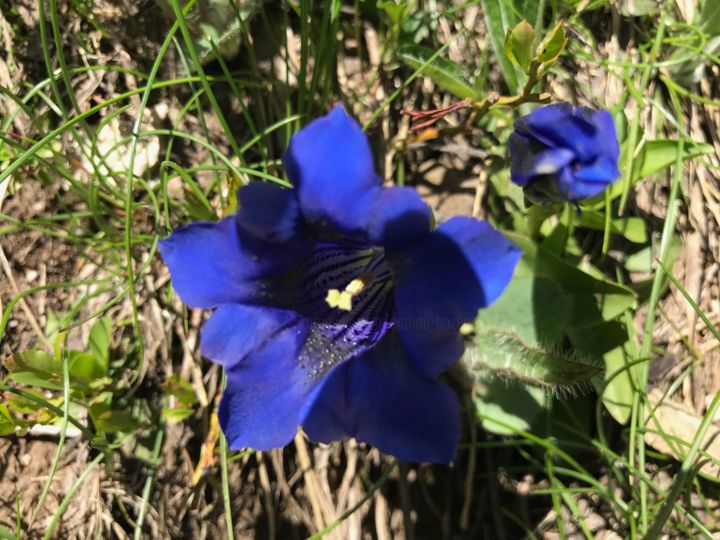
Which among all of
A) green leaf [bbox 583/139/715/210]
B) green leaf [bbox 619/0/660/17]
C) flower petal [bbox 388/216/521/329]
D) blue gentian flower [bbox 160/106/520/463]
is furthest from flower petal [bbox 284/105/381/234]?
→ green leaf [bbox 619/0/660/17]

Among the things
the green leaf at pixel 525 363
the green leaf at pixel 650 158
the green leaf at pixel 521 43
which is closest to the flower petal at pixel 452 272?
the green leaf at pixel 525 363

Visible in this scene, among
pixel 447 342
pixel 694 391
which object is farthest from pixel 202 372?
pixel 694 391

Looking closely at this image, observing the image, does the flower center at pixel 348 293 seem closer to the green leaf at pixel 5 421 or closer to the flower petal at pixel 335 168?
the flower petal at pixel 335 168

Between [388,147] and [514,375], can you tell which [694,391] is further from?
[388,147]

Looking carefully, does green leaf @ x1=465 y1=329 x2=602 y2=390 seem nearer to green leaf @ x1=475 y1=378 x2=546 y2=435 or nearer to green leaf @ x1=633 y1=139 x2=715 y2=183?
green leaf @ x1=475 y1=378 x2=546 y2=435

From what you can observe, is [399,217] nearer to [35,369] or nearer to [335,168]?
[335,168]

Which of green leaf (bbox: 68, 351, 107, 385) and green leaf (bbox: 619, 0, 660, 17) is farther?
green leaf (bbox: 619, 0, 660, 17)
